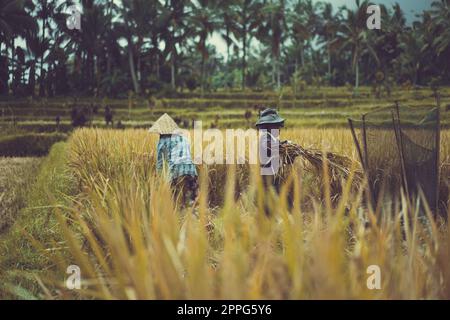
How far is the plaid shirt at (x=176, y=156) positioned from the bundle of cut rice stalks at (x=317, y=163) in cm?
77

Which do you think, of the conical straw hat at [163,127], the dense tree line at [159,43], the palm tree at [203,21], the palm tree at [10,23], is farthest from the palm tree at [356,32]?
the conical straw hat at [163,127]

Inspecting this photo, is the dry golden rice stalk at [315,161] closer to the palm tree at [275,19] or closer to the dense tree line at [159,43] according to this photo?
the dense tree line at [159,43]

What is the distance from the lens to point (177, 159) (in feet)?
13.5

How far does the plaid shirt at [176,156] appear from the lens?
4.08 meters

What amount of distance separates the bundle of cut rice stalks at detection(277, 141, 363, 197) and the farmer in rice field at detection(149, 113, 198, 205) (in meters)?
0.76

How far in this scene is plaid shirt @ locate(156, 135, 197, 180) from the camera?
4.08 meters

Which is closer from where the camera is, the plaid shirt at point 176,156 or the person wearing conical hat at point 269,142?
the person wearing conical hat at point 269,142

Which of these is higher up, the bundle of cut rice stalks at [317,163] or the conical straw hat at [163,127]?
the conical straw hat at [163,127]

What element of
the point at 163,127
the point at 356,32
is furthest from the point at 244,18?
the point at 163,127

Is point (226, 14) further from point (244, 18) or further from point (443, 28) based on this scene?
point (443, 28)

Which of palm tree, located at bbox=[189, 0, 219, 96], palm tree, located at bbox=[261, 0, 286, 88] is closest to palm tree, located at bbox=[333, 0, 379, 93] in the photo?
palm tree, located at bbox=[261, 0, 286, 88]

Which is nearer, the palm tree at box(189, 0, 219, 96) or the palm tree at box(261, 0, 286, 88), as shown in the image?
the palm tree at box(189, 0, 219, 96)

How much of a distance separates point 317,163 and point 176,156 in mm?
1161

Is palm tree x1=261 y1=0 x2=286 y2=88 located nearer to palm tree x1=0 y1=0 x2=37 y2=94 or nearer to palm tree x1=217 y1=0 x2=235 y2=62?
palm tree x1=217 y1=0 x2=235 y2=62
